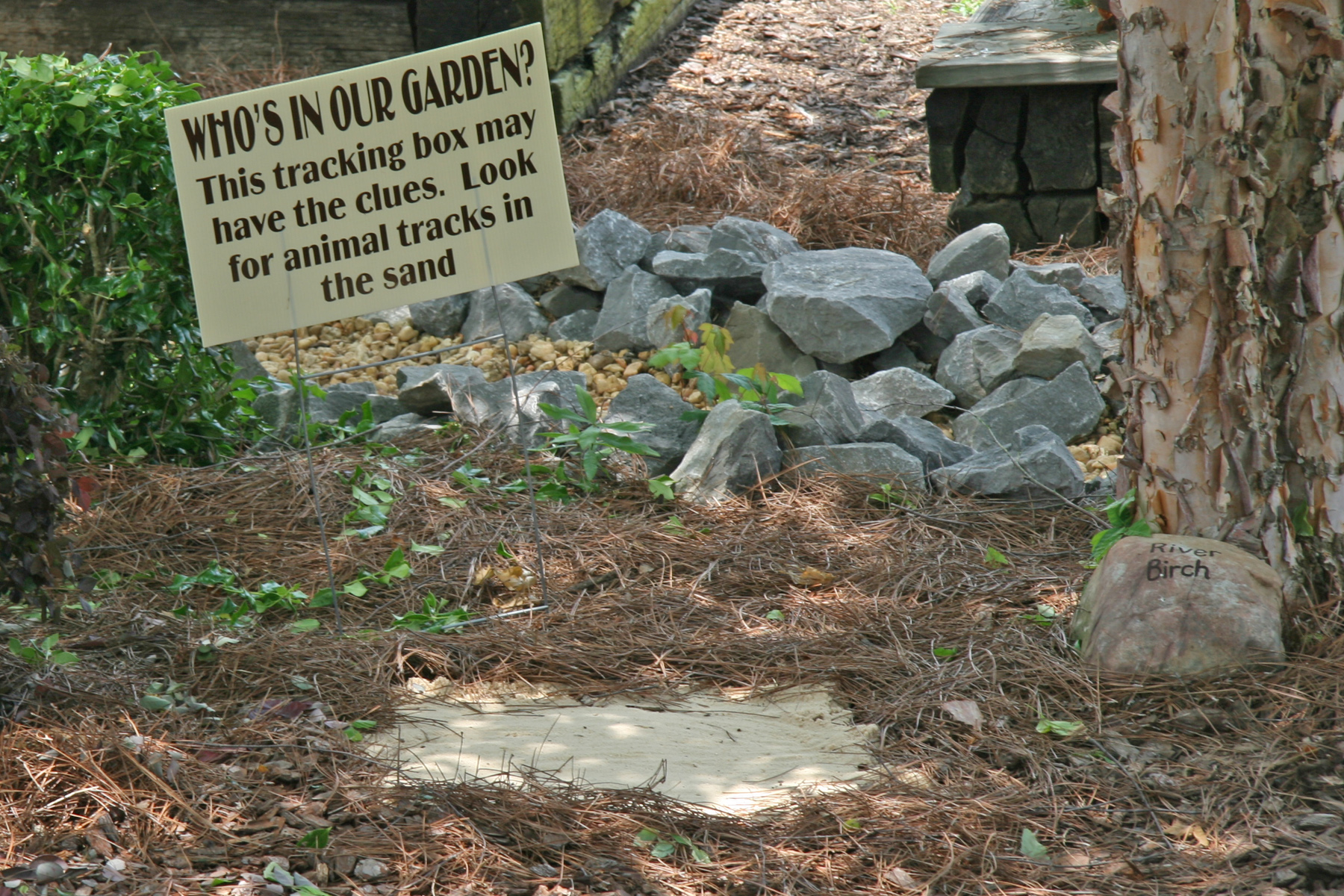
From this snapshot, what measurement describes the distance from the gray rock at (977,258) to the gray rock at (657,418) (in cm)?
154

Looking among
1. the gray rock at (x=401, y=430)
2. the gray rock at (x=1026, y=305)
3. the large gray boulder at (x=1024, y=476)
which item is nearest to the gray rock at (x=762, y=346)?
the gray rock at (x=1026, y=305)

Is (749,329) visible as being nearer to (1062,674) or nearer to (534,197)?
(534,197)

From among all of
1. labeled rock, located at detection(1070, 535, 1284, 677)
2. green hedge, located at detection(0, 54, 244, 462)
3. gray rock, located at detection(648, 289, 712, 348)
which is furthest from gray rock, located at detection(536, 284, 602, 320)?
labeled rock, located at detection(1070, 535, 1284, 677)

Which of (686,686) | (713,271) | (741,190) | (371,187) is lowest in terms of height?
(686,686)

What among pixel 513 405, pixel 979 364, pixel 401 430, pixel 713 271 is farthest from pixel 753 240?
pixel 401 430

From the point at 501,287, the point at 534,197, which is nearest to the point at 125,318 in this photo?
the point at 534,197

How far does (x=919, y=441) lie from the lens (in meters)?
4.15

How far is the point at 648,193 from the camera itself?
639cm

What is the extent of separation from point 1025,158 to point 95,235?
4137 mm

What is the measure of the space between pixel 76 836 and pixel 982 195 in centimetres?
501

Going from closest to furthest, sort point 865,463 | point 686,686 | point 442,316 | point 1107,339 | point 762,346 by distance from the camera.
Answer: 1. point 686,686
2. point 865,463
3. point 1107,339
4. point 762,346
5. point 442,316

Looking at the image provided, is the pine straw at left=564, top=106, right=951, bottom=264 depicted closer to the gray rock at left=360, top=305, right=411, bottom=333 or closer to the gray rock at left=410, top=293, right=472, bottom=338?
the gray rock at left=410, top=293, right=472, bottom=338

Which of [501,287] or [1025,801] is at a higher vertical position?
[501,287]

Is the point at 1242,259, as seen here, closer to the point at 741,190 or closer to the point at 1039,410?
the point at 1039,410
